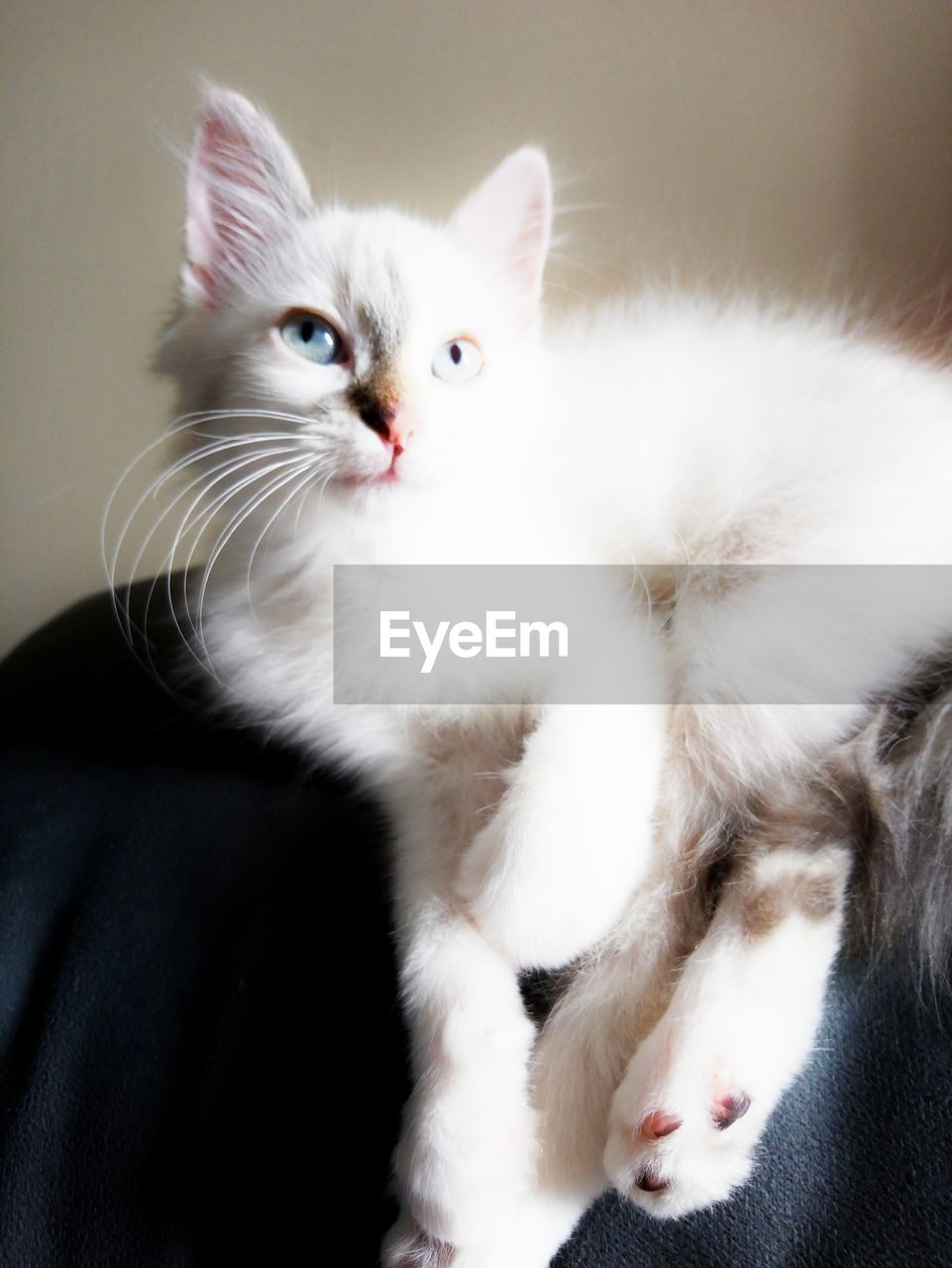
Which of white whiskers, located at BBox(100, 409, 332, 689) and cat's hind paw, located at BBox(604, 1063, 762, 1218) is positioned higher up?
white whiskers, located at BBox(100, 409, 332, 689)

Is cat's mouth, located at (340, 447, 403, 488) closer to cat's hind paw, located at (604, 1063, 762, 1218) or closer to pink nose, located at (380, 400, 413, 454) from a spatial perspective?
pink nose, located at (380, 400, 413, 454)

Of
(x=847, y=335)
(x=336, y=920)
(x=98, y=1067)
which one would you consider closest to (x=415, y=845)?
(x=336, y=920)

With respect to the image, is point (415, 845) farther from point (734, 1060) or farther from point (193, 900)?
point (734, 1060)

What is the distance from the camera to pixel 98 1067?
698 millimetres

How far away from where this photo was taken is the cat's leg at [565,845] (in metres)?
0.66

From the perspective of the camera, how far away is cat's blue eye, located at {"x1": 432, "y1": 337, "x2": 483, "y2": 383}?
2.63 feet

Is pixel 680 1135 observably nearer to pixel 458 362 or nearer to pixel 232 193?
pixel 458 362

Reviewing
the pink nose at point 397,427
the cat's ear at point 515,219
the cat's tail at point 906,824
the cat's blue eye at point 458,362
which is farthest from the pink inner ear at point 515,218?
the cat's tail at point 906,824

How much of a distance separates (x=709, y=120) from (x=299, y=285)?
0.81 m

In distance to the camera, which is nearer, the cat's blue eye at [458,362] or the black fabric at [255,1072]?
the black fabric at [255,1072]

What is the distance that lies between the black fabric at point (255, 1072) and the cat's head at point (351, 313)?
40 cm

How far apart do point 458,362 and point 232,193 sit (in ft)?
1.03

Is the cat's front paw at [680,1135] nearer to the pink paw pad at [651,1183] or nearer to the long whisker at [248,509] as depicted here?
the pink paw pad at [651,1183]

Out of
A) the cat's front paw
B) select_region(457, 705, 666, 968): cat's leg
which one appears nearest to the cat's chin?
select_region(457, 705, 666, 968): cat's leg
